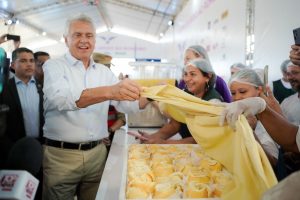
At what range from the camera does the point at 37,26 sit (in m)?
10.1

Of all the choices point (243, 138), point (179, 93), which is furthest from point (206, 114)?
point (243, 138)

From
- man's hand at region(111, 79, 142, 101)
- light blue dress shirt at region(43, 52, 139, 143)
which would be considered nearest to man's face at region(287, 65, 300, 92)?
man's hand at region(111, 79, 142, 101)

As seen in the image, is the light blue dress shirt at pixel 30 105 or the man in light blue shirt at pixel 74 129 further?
the light blue dress shirt at pixel 30 105

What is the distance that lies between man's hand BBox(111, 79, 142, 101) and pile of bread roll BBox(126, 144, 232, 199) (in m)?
0.32

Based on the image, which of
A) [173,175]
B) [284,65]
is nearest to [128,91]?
[173,175]

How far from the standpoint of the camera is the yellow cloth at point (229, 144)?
875 mm

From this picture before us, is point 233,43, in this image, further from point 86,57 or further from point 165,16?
point 165,16

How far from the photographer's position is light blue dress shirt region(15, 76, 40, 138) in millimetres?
2326

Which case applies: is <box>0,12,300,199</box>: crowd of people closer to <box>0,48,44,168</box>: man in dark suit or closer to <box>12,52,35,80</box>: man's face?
<box>0,48,44,168</box>: man in dark suit

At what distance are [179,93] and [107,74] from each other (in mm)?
859

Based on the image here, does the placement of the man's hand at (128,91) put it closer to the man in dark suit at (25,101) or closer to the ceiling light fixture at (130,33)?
the man in dark suit at (25,101)

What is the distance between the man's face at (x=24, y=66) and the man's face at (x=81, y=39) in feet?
2.94

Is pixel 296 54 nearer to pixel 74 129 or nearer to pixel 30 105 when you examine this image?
pixel 74 129

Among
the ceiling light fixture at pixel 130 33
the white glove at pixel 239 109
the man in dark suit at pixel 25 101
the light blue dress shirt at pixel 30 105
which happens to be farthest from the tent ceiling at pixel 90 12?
the white glove at pixel 239 109
